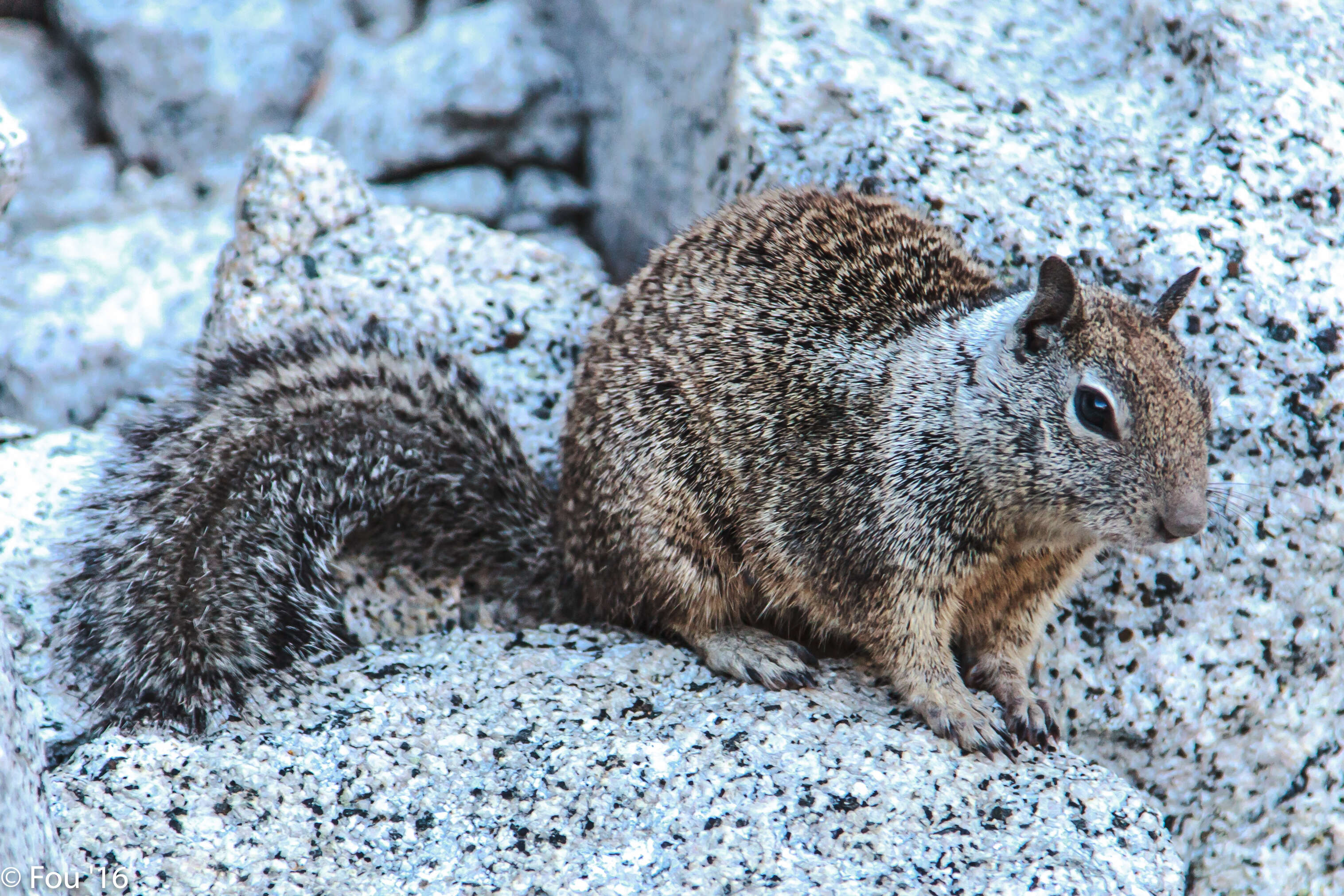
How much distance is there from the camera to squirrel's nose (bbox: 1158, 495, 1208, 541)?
3.07m

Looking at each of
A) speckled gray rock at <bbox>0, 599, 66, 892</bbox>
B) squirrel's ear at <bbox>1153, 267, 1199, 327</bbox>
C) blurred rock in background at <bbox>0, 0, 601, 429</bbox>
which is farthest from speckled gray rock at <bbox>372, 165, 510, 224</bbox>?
speckled gray rock at <bbox>0, 599, 66, 892</bbox>

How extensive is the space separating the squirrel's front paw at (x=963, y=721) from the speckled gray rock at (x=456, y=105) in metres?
4.55

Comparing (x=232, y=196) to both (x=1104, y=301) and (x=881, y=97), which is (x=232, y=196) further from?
(x=1104, y=301)

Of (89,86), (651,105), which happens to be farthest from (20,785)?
(89,86)

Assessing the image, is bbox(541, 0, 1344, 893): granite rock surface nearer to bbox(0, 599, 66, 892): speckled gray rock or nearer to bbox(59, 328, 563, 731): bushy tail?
bbox(59, 328, 563, 731): bushy tail

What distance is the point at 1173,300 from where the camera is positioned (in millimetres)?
3518

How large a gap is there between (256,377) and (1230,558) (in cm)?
336

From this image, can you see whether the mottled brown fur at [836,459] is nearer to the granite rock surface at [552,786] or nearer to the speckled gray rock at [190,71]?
the granite rock surface at [552,786]

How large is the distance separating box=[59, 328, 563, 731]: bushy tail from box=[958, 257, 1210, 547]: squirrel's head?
1.67 m

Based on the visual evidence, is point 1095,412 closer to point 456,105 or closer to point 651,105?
point 651,105

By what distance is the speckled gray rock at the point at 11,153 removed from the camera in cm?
386

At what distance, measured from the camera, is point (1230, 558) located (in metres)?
3.99

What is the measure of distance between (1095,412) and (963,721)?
99 cm

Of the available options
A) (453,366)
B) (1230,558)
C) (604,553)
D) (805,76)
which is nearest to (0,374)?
(453,366)
